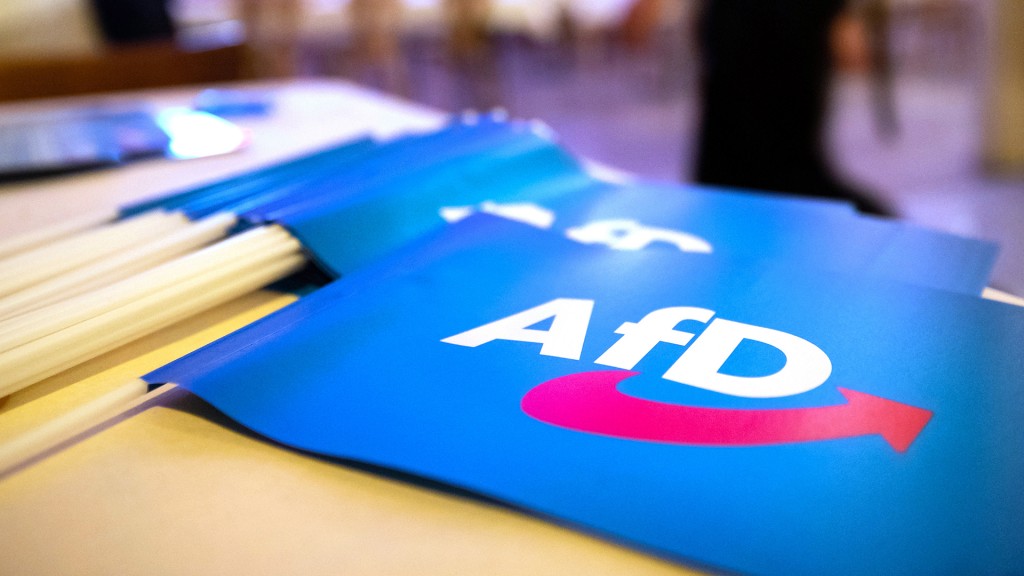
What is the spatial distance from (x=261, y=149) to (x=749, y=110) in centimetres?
102

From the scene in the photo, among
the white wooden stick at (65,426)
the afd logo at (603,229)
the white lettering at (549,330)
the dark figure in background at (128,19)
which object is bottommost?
the white wooden stick at (65,426)

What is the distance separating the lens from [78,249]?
0.48m

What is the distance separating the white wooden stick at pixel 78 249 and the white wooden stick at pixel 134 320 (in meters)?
0.09

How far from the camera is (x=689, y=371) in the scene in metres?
0.34

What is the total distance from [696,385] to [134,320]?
0.92ft

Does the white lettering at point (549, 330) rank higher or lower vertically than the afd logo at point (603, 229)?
lower

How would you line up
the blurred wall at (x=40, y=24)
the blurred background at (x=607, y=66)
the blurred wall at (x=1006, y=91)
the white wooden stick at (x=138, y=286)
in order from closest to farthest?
the white wooden stick at (x=138, y=286) → the blurred background at (x=607, y=66) → the blurred wall at (x=1006, y=91) → the blurred wall at (x=40, y=24)

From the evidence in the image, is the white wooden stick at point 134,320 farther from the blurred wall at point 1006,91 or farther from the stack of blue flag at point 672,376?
the blurred wall at point 1006,91

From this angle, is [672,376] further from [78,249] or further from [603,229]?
[78,249]

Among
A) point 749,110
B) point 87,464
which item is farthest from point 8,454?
point 749,110

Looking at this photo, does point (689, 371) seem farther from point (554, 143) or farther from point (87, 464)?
point (554, 143)

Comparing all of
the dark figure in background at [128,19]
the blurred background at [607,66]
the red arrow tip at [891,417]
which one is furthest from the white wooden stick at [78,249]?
the dark figure in background at [128,19]

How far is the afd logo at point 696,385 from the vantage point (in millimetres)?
303

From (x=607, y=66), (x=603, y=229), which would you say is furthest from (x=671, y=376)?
(x=607, y=66)
